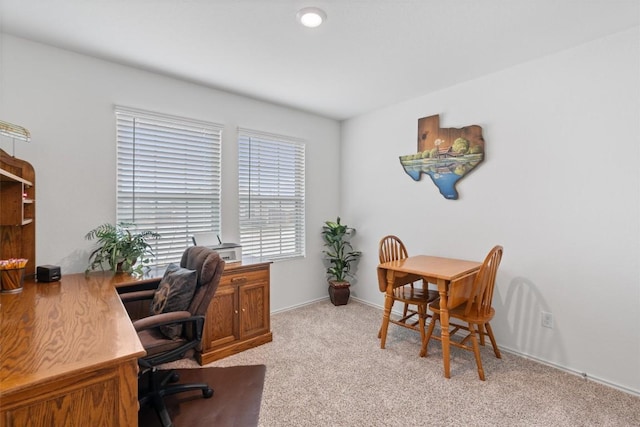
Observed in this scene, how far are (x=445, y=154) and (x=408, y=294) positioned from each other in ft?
4.78

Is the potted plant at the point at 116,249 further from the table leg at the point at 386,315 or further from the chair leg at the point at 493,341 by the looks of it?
the chair leg at the point at 493,341

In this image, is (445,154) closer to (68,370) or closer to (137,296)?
(137,296)

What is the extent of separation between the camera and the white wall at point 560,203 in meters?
2.14

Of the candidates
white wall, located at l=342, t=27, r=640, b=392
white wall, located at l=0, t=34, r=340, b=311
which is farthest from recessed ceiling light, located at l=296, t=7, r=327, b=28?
white wall, located at l=342, t=27, r=640, b=392

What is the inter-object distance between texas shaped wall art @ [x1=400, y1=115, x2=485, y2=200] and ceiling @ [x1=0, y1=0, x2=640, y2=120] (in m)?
0.48

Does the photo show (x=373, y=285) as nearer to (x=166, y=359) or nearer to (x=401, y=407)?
(x=401, y=407)

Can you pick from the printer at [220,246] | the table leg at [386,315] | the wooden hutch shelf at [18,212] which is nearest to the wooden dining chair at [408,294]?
the table leg at [386,315]

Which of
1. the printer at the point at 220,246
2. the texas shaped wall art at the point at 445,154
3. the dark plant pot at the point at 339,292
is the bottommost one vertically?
the dark plant pot at the point at 339,292

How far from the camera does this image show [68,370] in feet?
3.16

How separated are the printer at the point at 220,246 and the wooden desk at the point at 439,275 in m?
1.34

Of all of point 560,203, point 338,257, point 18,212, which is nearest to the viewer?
point 18,212

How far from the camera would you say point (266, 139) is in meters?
3.58

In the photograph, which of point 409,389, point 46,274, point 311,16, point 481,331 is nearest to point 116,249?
point 46,274

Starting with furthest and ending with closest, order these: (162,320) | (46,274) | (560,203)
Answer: (560,203), (46,274), (162,320)
